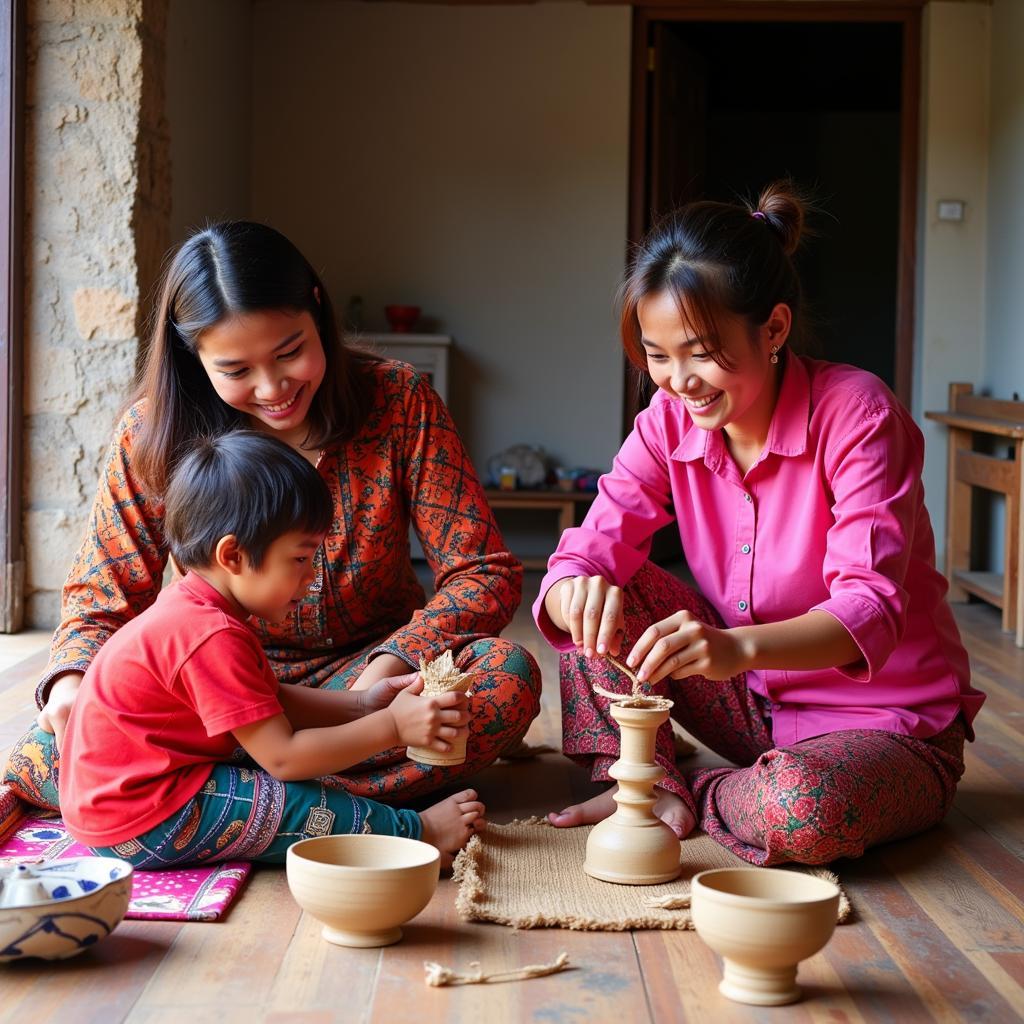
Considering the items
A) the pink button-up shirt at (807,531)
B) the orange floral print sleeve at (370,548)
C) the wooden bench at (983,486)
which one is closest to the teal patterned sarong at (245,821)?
the orange floral print sleeve at (370,548)

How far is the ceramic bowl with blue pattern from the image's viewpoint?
4.76 ft

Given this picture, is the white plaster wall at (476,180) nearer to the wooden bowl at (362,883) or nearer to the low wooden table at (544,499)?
the low wooden table at (544,499)

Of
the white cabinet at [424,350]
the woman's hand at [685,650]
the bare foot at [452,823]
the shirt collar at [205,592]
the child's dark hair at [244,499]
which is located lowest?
the bare foot at [452,823]

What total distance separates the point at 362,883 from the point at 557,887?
0.39 m

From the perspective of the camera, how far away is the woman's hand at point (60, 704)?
6.30 feet

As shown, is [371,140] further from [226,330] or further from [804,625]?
[804,625]

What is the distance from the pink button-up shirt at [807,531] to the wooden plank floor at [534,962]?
0.90ft

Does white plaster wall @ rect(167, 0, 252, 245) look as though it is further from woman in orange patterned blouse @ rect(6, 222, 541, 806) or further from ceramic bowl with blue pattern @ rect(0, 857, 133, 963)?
ceramic bowl with blue pattern @ rect(0, 857, 133, 963)

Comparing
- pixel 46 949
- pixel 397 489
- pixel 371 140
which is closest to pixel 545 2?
pixel 371 140

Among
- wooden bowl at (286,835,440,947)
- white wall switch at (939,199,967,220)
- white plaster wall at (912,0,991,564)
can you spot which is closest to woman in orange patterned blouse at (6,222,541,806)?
wooden bowl at (286,835,440,947)

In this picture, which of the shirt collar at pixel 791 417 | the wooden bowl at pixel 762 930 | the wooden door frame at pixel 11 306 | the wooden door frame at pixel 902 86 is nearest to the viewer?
the wooden bowl at pixel 762 930

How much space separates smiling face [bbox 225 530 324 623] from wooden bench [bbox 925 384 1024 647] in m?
2.84

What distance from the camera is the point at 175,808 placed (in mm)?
1773

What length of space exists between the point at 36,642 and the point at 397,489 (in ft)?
6.36
